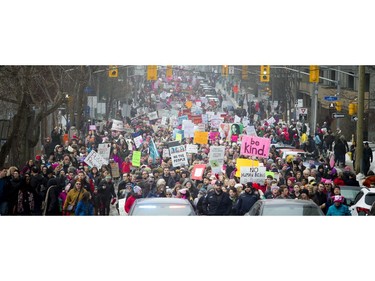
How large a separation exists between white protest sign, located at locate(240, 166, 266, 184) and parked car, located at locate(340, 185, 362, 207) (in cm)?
165

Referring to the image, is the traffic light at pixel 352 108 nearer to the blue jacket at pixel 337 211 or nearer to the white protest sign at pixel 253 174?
the white protest sign at pixel 253 174

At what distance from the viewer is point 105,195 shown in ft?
68.7

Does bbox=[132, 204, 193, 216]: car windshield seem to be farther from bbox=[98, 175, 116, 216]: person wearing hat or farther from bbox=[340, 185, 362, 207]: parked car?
bbox=[340, 185, 362, 207]: parked car

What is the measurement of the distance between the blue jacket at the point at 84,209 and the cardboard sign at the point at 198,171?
7.64 feet

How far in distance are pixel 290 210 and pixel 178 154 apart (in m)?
3.85

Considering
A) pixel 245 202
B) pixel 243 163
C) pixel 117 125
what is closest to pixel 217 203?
pixel 245 202

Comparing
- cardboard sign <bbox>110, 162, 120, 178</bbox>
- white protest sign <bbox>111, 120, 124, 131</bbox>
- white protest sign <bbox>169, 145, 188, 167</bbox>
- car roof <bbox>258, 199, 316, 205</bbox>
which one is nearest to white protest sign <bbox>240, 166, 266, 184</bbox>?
white protest sign <bbox>169, 145, 188, 167</bbox>

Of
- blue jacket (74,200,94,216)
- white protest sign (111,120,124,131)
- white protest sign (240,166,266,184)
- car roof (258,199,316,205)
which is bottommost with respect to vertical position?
blue jacket (74,200,94,216)

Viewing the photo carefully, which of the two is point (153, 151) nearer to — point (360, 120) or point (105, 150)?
point (105, 150)

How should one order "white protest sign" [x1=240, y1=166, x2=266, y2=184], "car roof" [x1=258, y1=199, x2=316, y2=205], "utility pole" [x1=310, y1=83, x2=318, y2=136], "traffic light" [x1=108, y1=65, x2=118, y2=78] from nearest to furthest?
"car roof" [x1=258, y1=199, x2=316, y2=205] < "white protest sign" [x1=240, y1=166, x2=266, y2=184] < "traffic light" [x1=108, y1=65, x2=118, y2=78] < "utility pole" [x1=310, y1=83, x2=318, y2=136]

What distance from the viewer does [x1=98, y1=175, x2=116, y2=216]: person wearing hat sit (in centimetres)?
2080

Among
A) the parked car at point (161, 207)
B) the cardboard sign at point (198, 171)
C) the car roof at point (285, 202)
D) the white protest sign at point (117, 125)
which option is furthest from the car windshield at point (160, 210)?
the white protest sign at point (117, 125)

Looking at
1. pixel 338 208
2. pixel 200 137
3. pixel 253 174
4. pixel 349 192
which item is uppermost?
pixel 200 137

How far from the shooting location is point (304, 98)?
23.0m
